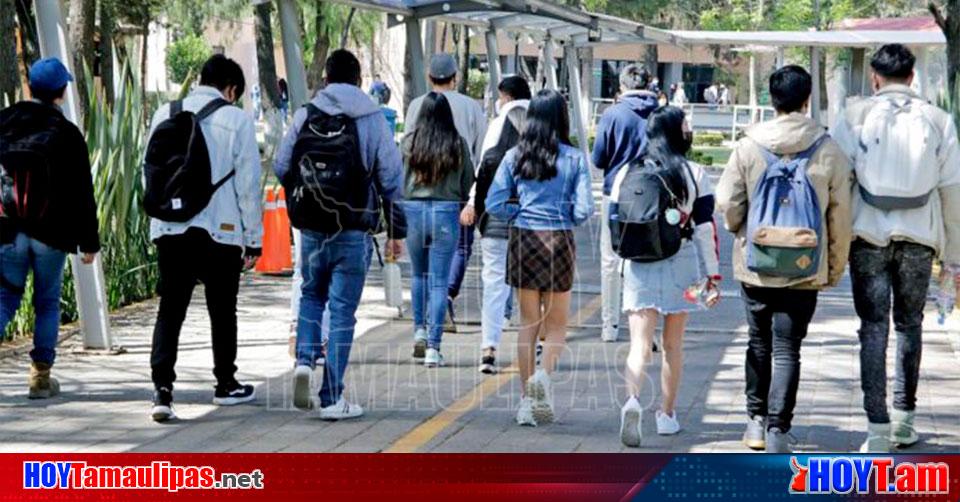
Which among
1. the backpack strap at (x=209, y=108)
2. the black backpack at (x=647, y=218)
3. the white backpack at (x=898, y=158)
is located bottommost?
the black backpack at (x=647, y=218)

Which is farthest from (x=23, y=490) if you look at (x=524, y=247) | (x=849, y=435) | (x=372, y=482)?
(x=849, y=435)

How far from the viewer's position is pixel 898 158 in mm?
8250

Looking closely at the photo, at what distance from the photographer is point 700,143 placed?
51.2 metres

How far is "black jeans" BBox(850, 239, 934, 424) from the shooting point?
8367 mm

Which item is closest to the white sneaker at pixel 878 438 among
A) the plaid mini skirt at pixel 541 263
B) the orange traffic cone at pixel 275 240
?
the plaid mini skirt at pixel 541 263

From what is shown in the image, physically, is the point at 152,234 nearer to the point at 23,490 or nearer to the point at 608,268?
the point at 23,490

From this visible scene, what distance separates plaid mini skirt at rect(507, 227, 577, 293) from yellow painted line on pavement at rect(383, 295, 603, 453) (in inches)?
31.8

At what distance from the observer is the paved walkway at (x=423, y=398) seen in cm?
862

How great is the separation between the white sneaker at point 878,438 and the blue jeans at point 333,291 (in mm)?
2650

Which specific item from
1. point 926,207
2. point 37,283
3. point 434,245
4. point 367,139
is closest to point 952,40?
point 434,245

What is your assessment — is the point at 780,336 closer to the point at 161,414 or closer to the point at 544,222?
the point at 544,222

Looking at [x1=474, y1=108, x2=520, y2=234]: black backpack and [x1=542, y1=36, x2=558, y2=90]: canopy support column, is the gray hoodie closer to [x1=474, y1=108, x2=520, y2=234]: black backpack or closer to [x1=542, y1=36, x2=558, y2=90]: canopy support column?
[x1=474, y1=108, x2=520, y2=234]: black backpack

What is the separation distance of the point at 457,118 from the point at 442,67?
552mm

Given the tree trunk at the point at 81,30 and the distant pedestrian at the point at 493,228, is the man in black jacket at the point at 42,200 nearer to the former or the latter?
the distant pedestrian at the point at 493,228
